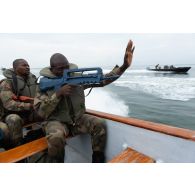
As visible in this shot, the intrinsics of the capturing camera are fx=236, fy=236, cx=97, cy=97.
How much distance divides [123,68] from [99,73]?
50 cm

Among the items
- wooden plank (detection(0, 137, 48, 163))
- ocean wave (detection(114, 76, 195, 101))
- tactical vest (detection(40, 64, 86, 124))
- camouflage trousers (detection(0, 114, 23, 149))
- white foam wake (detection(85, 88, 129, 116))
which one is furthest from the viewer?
ocean wave (detection(114, 76, 195, 101))

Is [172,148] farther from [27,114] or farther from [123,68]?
[27,114]

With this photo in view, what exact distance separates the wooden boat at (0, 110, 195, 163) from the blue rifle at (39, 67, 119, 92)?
45 cm

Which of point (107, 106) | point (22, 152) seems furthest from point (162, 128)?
point (107, 106)

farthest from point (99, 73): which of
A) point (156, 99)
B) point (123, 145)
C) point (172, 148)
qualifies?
point (156, 99)

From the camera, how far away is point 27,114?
301 centimetres

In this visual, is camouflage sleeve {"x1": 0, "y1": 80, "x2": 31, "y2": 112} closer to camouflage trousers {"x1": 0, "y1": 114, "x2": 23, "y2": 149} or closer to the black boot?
camouflage trousers {"x1": 0, "y1": 114, "x2": 23, "y2": 149}

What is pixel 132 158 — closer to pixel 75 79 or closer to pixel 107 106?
pixel 75 79

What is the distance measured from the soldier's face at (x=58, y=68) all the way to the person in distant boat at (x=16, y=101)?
599 mm

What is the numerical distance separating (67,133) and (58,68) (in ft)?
2.18

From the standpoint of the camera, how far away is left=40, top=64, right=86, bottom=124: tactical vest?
238 cm

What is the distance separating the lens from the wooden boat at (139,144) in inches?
64.9

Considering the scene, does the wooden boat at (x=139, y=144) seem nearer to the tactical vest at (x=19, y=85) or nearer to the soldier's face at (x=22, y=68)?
the tactical vest at (x=19, y=85)

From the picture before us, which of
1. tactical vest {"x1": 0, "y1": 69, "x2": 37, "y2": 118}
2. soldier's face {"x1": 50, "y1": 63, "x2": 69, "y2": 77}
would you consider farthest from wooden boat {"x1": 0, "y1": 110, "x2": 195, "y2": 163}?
tactical vest {"x1": 0, "y1": 69, "x2": 37, "y2": 118}
